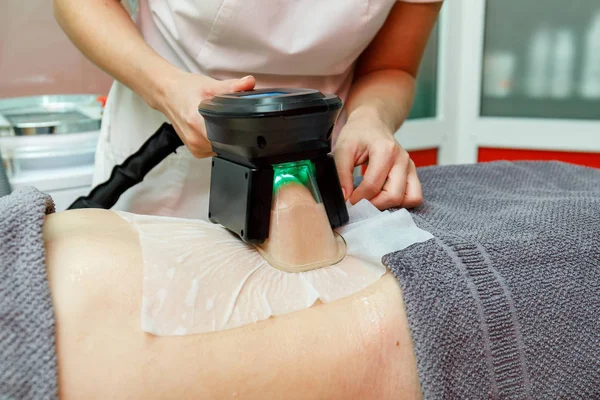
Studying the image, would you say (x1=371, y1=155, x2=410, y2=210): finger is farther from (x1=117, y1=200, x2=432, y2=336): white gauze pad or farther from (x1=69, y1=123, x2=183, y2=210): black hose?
(x1=69, y1=123, x2=183, y2=210): black hose

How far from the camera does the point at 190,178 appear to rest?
95 centimetres

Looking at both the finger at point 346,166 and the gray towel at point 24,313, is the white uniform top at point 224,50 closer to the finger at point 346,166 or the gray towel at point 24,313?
the finger at point 346,166

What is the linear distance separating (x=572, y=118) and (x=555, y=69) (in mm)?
204

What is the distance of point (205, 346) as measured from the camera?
456mm

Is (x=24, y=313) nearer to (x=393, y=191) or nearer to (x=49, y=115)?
(x=393, y=191)

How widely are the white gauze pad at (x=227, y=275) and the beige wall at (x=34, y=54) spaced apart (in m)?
1.07

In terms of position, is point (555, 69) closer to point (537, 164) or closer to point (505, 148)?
point (505, 148)

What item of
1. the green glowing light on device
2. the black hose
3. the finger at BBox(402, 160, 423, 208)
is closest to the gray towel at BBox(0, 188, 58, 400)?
the green glowing light on device

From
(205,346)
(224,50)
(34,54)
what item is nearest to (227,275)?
(205,346)

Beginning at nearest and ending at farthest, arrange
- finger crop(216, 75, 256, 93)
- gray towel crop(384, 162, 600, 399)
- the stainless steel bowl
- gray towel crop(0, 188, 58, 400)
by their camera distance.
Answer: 1. gray towel crop(0, 188, 58, 400)
2. gray towel crop(384, 162, 600, 399)
3. finger crop(216, 75, 256, 93)
4. the stainless steel bowl

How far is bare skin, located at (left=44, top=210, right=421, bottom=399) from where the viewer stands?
1.43ft

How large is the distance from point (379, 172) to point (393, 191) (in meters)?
0.03

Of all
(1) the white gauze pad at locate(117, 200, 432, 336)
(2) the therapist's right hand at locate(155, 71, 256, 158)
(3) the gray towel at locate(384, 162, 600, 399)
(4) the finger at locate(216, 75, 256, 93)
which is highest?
(4) the finger at locate(216, 75, 256, 93)

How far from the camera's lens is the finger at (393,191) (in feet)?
2.39
